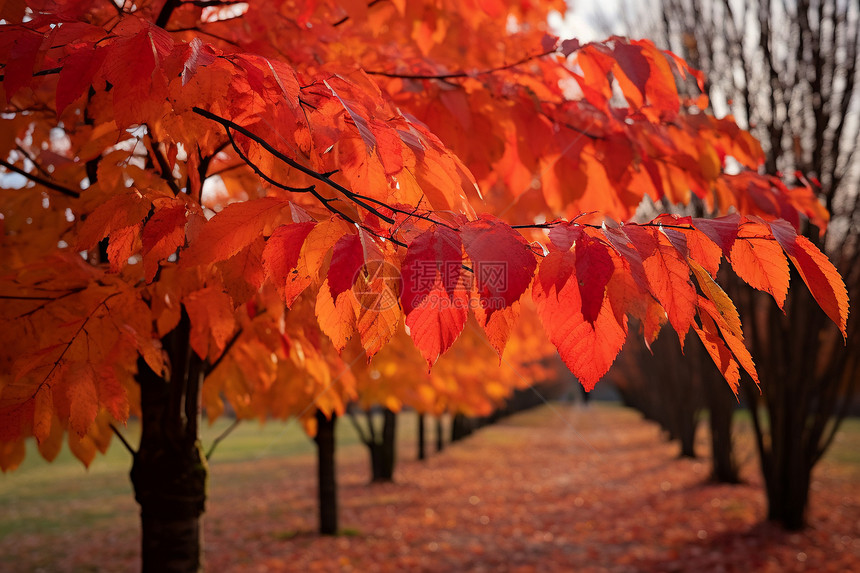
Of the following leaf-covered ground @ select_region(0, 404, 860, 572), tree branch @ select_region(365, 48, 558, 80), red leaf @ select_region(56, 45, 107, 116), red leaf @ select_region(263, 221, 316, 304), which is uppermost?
tree branch @ select_region(365, 48, 558, 80)

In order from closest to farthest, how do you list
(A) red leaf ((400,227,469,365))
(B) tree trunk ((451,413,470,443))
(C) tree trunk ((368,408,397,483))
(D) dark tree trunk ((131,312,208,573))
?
1. (A) red leaf ((400,227,469,365))
2. (D) dark tree trunk ((131,312,208,573))
3. (C) tree trunk ((368,408,397,483))
4. (B) tree trunk ((451,413,470,443))

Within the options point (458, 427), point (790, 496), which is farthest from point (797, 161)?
point (458, 427)

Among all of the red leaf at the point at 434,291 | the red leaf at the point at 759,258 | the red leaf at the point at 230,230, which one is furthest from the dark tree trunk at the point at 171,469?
the red leaf at the point at 759,258

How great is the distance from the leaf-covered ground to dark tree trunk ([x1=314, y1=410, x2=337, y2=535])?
9.6 inches

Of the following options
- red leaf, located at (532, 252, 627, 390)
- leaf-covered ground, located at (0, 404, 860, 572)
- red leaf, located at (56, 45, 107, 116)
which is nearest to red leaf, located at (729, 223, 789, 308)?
red leaf, located at (532, 252, 627, 390)

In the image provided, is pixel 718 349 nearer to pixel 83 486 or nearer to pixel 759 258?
pixel 759 258

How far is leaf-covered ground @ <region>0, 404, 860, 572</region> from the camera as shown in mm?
6402

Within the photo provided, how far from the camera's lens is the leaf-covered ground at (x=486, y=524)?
640cm

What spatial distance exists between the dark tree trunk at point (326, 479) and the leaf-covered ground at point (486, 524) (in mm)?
243

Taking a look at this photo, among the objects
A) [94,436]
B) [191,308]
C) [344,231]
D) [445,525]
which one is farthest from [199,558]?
[445,525]

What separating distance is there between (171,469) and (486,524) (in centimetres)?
703

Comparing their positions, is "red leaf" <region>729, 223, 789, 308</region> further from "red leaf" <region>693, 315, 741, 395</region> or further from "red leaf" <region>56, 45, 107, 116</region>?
"red leaf" <region>56, 45, 107, 116</region>

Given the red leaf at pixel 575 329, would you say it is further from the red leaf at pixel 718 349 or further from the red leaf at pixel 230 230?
the red leaf at pixel 230 230

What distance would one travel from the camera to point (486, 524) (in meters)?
8.71
